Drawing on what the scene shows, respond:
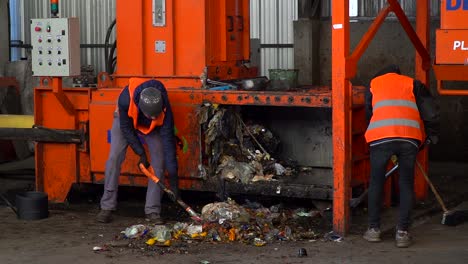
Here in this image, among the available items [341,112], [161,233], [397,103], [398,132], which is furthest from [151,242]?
[397,103]

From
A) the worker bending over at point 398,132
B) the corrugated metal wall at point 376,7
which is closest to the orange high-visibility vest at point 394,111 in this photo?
the worker bending over at point 398,132

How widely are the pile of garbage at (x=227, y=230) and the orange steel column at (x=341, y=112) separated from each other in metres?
0.48

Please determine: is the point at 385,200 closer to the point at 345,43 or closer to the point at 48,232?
the point at 345,43

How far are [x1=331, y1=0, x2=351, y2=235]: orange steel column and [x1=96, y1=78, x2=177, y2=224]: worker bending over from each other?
168cm

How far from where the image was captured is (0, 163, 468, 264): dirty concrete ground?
7.66 m

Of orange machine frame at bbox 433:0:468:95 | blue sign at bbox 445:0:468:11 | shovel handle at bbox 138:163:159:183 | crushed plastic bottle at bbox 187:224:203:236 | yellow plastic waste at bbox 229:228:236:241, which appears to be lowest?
yellow plastic waste at bbox 229:228:236:241

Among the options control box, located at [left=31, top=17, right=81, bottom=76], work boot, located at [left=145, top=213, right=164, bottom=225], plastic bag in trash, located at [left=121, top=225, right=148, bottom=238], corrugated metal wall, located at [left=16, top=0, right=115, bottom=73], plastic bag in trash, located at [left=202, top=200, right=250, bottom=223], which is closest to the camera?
plastic bag in trash, located at [left=121, top=225, right=148, bottom=238]

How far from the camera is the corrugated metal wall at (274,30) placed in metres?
14.7

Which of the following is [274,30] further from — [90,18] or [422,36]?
[422,36]

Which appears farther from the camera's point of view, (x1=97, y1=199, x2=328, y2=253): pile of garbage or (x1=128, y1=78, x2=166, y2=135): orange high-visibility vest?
(x1=128, y1=78, x2=166, y2=135): orange high-visibility vest

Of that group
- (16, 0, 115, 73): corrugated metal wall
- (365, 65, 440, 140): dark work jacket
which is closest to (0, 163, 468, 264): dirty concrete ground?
(365, 65, 440, 140): dark work jacket

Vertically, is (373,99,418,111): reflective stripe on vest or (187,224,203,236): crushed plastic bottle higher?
(373,99,418,111): reflective stripe on vest

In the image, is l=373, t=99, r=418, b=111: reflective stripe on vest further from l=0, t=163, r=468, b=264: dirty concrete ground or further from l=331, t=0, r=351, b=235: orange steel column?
l=0, t=163, r=468, b=264: dirty concrete ground

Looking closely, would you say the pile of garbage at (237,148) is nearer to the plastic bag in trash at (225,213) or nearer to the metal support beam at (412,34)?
the plastic bag in trash at (225,213)
